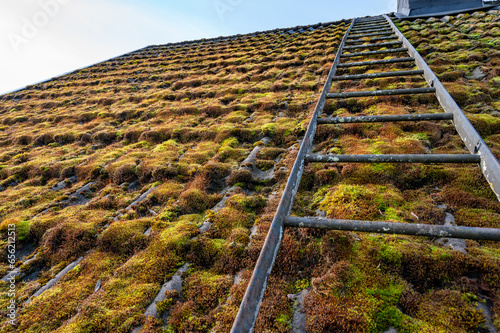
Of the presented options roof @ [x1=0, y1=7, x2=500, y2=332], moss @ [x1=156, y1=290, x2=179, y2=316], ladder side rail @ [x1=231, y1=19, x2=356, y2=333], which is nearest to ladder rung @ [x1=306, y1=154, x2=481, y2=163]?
roof @ [x1=0, y1=7, x2=500, y2=332]

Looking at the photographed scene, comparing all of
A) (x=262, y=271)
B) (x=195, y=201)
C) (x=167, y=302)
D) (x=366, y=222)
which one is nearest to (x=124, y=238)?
(x=195, y=201)

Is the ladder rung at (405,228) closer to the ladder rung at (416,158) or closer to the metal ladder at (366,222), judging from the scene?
the metal ladder at (366,222)

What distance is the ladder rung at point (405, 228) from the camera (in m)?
1.66

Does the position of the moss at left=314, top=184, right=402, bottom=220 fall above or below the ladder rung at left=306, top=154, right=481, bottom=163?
below

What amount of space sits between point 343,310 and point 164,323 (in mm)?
1363

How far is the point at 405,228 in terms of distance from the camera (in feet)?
5.84

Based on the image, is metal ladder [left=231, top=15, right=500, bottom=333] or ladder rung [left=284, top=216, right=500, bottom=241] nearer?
metal ladder [left=231, top=15, right=500, bottom=333]

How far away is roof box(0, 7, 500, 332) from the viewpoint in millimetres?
1878

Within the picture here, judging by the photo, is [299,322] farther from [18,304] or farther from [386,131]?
[386,131]

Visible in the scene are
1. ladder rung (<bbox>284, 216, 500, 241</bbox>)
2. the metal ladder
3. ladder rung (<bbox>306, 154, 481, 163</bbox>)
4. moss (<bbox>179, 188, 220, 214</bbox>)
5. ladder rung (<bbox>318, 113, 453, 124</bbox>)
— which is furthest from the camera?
moss (<bbox>179, 188, 220, 214</bbox>)

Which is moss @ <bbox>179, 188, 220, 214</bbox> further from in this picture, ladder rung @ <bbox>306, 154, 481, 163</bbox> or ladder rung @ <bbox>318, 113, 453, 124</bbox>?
ladder rung @ <bbox>318, 113, 453, 124</bbox>

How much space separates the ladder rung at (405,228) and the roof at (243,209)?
0.35 m

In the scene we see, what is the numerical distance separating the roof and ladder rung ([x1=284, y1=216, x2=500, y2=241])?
0.35 metres

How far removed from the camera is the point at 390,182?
292 centimetres
